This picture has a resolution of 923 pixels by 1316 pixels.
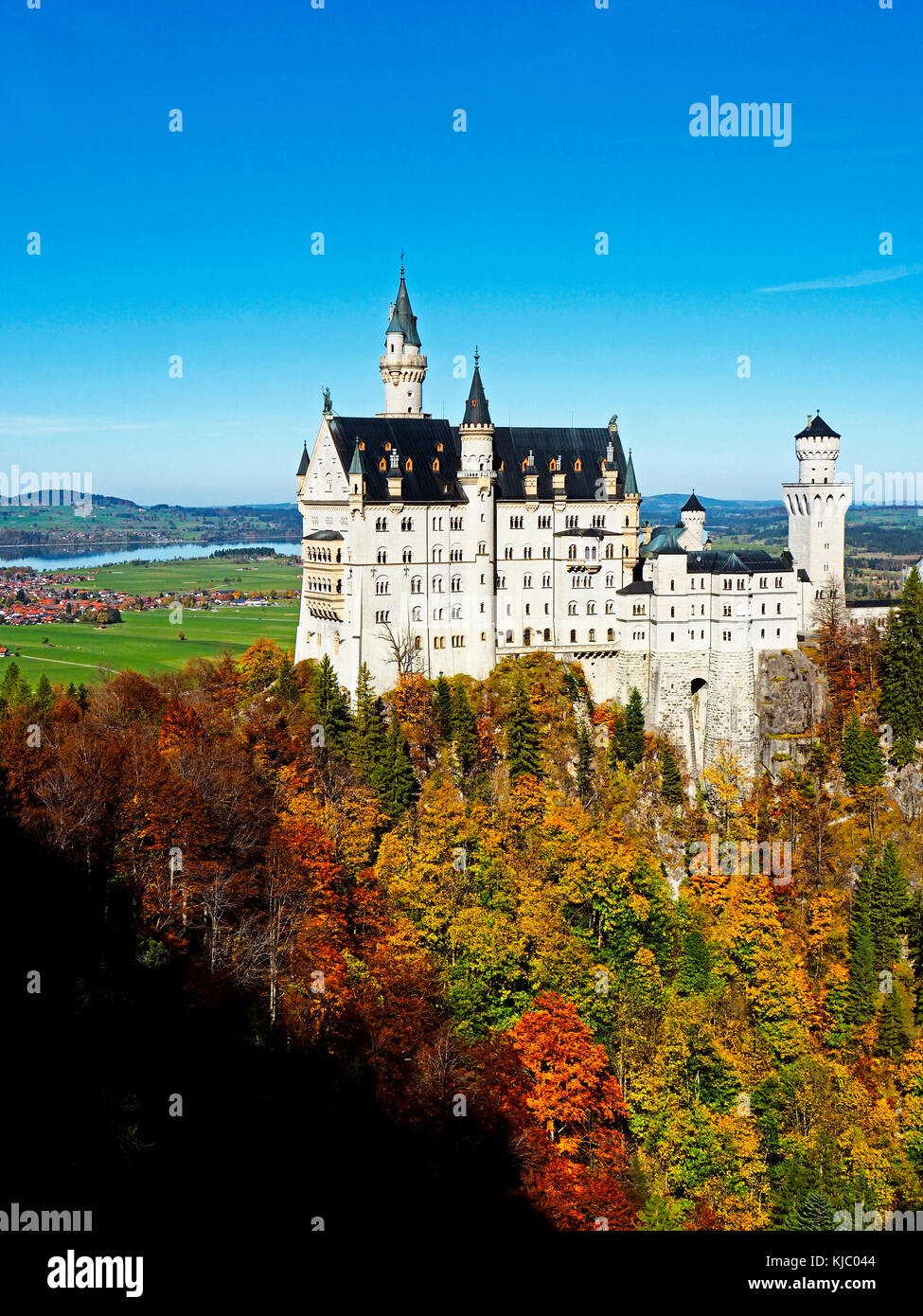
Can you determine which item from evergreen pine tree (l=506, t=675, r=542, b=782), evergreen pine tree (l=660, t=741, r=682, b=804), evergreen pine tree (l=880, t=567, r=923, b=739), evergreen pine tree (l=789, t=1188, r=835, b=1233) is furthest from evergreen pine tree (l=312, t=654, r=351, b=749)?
evergreen pine tree (l=789, t=1188, r=835, b=1233)

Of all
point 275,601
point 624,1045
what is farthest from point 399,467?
point 275,601

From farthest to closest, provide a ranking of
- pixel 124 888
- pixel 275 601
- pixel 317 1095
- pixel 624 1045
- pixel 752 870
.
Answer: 1. pixel 275 601
2. pixel 752 870
3. pixel 624 1045
4. pixel 124 888
5. pixel 317 1095

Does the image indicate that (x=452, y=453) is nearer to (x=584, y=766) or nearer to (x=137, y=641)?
(x=584, y=766)

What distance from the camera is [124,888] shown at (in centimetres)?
4216

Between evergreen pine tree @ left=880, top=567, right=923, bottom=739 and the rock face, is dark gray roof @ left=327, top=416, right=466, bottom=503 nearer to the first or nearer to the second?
the rock face

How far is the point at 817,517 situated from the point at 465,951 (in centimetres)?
4174

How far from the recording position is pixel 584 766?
70.9 meters

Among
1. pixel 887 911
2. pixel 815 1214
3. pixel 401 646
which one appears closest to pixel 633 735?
pixel 401 646

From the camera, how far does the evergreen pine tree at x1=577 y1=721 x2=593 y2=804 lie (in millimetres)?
70375

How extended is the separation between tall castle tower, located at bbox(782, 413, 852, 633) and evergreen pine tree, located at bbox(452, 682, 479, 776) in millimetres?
23642

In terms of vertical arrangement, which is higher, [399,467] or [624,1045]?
[399,467]

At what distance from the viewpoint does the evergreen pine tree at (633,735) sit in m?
72.8

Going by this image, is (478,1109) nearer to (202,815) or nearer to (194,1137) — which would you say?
(194,1137)
